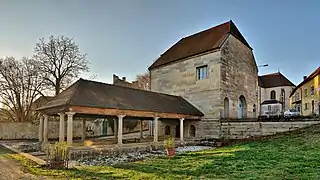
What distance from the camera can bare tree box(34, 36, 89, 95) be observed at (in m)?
24.5

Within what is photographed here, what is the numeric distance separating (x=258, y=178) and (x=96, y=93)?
9345mm

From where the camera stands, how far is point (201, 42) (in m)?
22.5

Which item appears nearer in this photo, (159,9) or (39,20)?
(39,20)

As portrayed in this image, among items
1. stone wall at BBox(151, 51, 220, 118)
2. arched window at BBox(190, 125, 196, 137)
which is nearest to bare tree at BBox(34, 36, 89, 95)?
stone wall at BBox(151, 51, 220, 118)

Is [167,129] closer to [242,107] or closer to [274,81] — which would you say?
[242,107]

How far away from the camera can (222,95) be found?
63.9 feet

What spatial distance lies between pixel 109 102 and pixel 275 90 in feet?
124

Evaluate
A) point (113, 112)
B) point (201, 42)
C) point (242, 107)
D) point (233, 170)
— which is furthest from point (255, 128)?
point (233, 170)

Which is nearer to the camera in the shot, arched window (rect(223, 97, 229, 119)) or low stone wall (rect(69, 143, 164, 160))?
low stone wall (rect(69, 143, 164, 160))

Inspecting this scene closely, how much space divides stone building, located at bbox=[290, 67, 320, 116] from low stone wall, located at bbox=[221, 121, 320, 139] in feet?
42.6

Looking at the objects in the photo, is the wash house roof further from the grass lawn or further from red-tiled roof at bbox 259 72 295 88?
red-tiled roof at bbox 259 72 295 88

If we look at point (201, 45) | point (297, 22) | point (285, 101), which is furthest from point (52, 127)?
point (285, 101)

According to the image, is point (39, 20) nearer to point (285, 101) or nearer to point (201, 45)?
point (201, 45)

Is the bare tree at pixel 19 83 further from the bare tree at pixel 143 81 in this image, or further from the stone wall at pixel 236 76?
the stone wall at pixel 236 76
